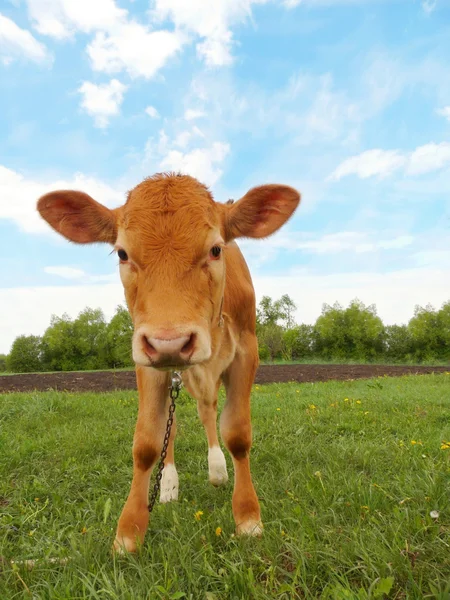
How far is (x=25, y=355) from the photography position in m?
57.3

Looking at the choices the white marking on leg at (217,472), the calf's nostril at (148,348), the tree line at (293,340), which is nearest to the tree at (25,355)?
the tree line at (293,340)

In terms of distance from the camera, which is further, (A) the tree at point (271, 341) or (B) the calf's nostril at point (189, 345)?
(A) the tree at point (271, 341)

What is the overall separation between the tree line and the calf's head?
3684 centimetres

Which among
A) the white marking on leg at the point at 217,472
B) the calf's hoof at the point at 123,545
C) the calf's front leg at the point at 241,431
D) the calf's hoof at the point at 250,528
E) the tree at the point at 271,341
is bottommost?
the calf's hoof at the point at 123,545

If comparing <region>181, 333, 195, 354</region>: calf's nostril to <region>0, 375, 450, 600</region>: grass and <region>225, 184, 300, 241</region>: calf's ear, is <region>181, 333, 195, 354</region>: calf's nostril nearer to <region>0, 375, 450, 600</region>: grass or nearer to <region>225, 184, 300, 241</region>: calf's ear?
<region>0, 375, 450, 600</region>: grass

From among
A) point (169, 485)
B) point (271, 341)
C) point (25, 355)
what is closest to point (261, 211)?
point (169, 485)

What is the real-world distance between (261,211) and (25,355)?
59.7m

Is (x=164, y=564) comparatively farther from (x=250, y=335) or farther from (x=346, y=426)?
(x=346, y=426)

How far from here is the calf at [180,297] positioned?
250 centimetres

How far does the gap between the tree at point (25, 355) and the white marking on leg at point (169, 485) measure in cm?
5668

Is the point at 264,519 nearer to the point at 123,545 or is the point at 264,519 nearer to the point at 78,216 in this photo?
the point at 123,545

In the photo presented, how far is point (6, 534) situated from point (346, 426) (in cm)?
418

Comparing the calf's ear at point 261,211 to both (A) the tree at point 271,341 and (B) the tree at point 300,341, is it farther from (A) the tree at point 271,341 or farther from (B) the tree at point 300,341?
(B) the tree at point 300,341

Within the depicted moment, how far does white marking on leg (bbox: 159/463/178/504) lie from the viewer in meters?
3.93
